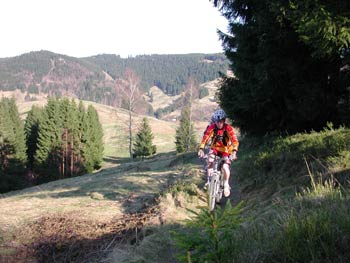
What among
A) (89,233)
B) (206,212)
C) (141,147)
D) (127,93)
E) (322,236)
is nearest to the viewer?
(322,236)

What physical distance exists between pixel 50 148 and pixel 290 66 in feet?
156

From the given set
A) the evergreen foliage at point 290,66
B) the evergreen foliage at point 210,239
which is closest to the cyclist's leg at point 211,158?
the evergreen foliage at point 290,66

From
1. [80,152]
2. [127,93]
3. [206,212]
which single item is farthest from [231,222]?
[80,152]

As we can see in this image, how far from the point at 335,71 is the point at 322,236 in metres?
7.69

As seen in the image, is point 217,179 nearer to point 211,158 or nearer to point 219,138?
point 211,158

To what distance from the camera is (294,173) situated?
8.47 meters

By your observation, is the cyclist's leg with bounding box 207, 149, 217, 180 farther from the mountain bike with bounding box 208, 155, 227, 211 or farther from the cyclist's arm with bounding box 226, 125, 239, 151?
the cyclist's arm with bounding box 226, 125, 239, 151

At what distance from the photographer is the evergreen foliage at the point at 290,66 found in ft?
26.0

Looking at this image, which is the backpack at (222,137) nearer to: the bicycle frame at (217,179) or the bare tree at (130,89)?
the bicycle frame at (217,179)

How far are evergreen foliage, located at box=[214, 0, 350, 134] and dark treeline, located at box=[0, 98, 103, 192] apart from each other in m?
41.0

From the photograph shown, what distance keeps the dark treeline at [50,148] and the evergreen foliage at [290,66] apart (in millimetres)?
40957

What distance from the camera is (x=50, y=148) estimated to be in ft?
173

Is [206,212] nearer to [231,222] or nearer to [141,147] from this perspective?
[231,222]

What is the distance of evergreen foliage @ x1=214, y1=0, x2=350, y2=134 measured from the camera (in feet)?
26.0
